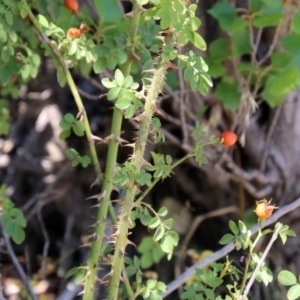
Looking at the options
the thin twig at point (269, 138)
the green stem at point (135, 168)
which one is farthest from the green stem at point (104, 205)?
the thin twig at point (269, 138)

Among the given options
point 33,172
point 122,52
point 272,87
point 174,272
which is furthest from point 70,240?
point 122,52

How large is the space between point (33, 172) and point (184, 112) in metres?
0.73

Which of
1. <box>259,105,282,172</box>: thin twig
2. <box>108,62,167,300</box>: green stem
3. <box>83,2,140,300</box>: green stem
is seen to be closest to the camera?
<box>108,62,167,300</box>: green stem

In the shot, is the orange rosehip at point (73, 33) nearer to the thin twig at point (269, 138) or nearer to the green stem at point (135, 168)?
the green stem at point (135, 168)

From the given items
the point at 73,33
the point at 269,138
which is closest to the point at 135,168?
the point at 73,33

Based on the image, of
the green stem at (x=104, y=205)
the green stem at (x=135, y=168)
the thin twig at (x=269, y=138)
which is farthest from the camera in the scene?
the thin twig at (x=269, y=138)

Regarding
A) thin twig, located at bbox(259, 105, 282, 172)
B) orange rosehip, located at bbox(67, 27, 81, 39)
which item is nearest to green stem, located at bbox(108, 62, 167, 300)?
orange rosehip, located at bbox(67, 27, 81, 39)

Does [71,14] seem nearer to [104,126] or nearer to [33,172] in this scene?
[104,126]

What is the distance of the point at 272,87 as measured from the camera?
4.17 ft

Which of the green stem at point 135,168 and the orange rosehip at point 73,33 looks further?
the orange rosehip at point 73,33

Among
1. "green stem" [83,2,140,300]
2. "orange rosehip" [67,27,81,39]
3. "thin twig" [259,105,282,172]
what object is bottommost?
"thin twig" [259,105,282,172]

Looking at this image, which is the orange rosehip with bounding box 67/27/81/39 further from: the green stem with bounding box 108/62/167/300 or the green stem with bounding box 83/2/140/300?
the green stem with bounding box 108/62/167/300

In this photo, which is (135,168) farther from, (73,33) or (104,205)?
(73,33)

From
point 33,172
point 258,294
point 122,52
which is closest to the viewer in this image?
point 122,52
